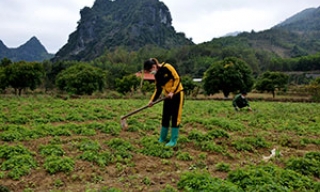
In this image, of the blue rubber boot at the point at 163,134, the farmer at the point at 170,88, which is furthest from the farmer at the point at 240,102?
the farmer at the point at 170,88

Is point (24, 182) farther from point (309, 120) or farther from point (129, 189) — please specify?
point (309, 120)

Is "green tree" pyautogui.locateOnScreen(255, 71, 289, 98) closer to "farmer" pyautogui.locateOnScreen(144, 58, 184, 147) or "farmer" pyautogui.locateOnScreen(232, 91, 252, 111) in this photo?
"farmer" pyautogui.locateOnScreen(232, 91, 252, 111)

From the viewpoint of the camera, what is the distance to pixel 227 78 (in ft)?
134

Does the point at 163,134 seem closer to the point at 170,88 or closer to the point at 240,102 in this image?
the point at 170,88

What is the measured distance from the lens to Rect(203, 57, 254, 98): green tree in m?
40.8

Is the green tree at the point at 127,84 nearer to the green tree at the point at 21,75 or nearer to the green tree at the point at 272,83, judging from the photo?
the green tree at the point at 21,75

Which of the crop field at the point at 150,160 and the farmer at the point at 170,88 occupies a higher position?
the farmer at the point at 170,88

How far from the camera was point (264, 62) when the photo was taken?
11681cm

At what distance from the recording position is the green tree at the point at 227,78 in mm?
40812

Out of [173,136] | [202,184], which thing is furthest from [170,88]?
[202,184]

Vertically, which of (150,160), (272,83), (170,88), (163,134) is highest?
(272,83)

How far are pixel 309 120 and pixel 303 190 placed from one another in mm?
10123

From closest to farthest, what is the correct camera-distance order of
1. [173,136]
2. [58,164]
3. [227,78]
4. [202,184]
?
[202,184] → [58,164] → [173,136] → [227,78]

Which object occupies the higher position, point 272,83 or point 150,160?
point 272,83
